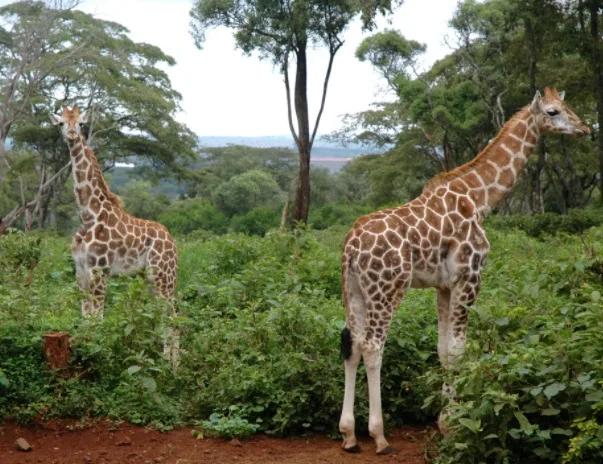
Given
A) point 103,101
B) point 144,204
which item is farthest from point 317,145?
point 103,101

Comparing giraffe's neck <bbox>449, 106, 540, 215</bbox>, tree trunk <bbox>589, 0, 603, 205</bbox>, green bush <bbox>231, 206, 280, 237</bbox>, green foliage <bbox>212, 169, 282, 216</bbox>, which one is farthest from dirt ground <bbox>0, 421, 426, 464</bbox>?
green foliage <bbox>212, 169, 282, 216</bbox>

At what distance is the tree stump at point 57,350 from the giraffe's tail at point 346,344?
2.59 meters

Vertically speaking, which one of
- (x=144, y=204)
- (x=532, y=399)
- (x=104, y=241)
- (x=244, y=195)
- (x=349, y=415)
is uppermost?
(x=104, y=241)

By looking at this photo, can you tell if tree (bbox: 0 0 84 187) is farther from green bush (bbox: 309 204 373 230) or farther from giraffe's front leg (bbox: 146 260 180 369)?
giraffe's front leg (bbox: 146 260 180 369)

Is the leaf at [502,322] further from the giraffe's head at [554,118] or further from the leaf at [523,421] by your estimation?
the giraffe's head at [554,118]

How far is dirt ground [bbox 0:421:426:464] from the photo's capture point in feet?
23.8

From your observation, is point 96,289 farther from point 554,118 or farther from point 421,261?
point 554,118

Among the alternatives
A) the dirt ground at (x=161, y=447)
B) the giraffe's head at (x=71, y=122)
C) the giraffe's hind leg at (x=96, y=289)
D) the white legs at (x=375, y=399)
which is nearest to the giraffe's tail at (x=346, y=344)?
the white legs at (x=375, y=399)

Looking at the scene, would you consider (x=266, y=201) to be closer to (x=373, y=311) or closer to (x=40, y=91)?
(x=40, y=91)

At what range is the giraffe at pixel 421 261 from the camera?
752 cm

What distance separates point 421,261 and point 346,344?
977 millimetres

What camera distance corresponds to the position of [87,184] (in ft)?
36.8

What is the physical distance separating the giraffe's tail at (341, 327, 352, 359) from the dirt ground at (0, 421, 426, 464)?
31.3 inches

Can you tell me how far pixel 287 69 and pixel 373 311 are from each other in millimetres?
25787
